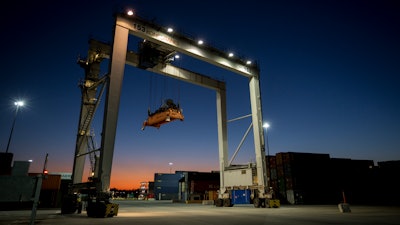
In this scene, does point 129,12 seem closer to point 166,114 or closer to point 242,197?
point 166,114

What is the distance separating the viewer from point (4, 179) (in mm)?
4867

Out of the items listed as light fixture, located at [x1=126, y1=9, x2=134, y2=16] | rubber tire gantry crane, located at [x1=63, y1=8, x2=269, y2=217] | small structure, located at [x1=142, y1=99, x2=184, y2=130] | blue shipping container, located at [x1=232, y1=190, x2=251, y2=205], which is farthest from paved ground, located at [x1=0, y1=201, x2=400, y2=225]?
blue shipping container, located at [x1=232, y1=190, x2=251, y2=205]

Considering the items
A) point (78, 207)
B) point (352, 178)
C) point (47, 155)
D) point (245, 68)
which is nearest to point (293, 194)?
point (352, 178)

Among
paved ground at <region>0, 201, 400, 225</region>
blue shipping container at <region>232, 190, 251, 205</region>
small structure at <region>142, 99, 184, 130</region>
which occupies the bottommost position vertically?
paved ground at <region>0, 201, 400, 225</region>

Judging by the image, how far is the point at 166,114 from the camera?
62.4 ft

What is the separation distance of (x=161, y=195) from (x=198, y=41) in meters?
52.9

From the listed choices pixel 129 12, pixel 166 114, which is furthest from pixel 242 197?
pixel 129 12

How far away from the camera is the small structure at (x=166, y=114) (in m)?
19.1

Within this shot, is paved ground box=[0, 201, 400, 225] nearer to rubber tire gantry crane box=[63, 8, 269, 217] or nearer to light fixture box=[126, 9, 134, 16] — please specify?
rubber tire gantry crane box=[63, 8, 269, 217]

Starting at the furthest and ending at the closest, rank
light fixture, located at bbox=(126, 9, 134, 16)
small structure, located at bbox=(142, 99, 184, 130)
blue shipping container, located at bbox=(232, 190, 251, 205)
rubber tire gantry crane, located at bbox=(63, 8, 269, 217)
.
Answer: blue shipping container, located at bbox=(232, 190, 251, 205)
small structure, located at bbox=(142, 99, 184, 130)
light fixture, located at bbox=(126, 9, 134, 16)
rubber tire gantry crane, located at bbox=(63, 8, 269, 217)

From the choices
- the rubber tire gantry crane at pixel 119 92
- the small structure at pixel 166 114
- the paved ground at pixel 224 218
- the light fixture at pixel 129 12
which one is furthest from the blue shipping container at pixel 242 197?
the light fixture at pixel 129 12

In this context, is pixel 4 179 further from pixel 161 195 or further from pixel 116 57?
pixel 161 195

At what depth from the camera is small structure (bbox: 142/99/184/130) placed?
1908 centimetres

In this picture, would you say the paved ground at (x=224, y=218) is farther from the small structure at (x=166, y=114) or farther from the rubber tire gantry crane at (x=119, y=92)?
the small structure at (x=166, y=114)
